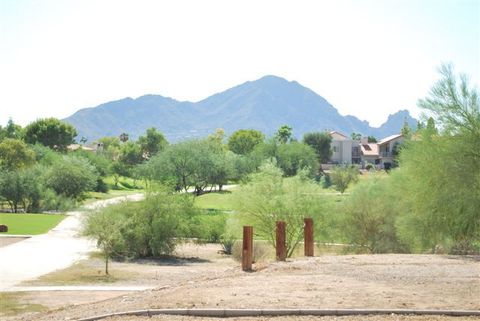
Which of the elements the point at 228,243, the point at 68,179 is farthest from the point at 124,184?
the point at 228,243

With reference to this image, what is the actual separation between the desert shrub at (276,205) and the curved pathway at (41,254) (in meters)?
7.81

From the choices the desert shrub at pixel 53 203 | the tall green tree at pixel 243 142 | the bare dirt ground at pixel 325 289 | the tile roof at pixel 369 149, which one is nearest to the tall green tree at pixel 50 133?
the tall green tree at pixel 243 142

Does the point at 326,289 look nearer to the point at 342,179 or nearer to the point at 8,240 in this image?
the point at 8,240

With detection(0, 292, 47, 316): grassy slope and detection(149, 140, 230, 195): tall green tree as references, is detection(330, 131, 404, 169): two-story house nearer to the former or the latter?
detection(149, 140, 230, 195): tall green tree

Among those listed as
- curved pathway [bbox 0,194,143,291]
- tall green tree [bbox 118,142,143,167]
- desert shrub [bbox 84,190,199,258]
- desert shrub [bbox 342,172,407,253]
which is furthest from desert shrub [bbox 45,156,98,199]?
tall green tree [bbox 118,142,143,167]

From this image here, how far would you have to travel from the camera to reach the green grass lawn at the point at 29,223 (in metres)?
53.1

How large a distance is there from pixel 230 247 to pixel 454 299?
105 ft

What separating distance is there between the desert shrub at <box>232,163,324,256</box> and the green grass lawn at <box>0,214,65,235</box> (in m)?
19.4

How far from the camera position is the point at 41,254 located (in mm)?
39781

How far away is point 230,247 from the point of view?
46.3m

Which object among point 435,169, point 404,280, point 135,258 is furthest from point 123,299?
point 135,258

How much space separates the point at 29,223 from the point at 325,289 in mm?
46053

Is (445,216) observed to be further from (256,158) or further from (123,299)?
(256,158)

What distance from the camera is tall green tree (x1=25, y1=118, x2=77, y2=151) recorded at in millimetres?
131875
